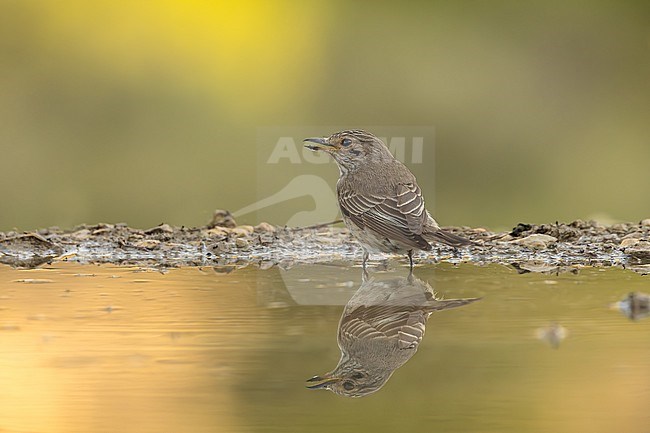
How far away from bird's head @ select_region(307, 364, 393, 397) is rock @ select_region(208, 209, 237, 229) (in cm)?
396

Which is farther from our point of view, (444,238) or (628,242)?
(628,242)

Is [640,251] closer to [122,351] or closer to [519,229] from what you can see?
[519,229]

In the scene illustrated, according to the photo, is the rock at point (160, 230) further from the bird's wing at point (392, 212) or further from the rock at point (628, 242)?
the rock at point (628, 242)

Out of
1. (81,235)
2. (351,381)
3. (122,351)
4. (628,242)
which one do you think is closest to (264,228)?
(81,235)

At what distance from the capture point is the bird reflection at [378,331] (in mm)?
2555

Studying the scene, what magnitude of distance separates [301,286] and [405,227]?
2.84 feet

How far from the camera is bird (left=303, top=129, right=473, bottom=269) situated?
16.5 feet

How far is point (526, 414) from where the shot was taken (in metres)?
2.19

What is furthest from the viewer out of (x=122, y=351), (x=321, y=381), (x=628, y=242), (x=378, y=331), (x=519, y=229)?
(x=519, y=229)

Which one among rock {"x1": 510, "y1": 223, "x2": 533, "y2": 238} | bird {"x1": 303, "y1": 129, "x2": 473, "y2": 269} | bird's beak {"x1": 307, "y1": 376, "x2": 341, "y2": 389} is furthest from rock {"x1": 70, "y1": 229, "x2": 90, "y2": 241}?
bird's beak {"x1": 307, "y1": 376, "x2": 341, "y2": 389}

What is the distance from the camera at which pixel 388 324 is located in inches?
130

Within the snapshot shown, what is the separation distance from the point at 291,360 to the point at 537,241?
10.7ft

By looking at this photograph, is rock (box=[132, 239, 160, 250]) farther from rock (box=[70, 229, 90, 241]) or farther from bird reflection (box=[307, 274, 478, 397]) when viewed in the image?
bird reflection (box=[307, 274, 478, 397])

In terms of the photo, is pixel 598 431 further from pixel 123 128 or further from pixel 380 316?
pixel 123 128
